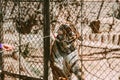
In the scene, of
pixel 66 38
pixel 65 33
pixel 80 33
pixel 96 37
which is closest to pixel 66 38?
pixel 66 38

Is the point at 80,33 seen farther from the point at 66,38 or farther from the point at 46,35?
the point at 46,35

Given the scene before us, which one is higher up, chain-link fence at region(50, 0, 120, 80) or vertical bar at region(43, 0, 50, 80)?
vertical bar at region(43, 0, 50, 80)

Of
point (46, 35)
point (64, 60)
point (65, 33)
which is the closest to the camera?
point (46, 35)

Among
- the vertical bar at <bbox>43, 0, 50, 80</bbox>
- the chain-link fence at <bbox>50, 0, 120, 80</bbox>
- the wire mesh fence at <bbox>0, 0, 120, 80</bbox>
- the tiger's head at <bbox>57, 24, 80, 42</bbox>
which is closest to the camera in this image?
the vertical bar at <bbox>43, 0, 50, 80</bbox>

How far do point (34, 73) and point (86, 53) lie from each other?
12.3 ft

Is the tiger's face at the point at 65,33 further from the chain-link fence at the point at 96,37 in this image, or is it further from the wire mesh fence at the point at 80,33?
the chain-link fence at the point at 96,37

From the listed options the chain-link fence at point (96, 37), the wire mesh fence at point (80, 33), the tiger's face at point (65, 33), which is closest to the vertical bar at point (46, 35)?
the tiger's face at point (65, 33)

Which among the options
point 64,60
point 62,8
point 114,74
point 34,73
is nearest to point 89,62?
point 114,74

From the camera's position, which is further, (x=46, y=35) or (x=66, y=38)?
(x=66, y=38)

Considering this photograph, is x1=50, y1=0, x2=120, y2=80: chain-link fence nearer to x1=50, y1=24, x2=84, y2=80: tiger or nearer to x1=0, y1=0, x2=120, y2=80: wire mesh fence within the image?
x1=0, y1=0, x2=120, y2=80: wire mesh fence

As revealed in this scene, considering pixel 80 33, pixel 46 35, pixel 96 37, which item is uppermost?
pixel 46 35

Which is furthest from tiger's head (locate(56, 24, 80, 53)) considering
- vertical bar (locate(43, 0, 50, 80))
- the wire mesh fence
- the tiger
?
vertical bar (locate(43, 0, 50, 80))

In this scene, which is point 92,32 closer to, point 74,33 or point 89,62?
point 89,62

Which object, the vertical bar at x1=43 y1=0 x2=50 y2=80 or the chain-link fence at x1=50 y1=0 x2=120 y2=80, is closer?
the vertical bar at x1=43 y1=0 x2=50 y2=80
